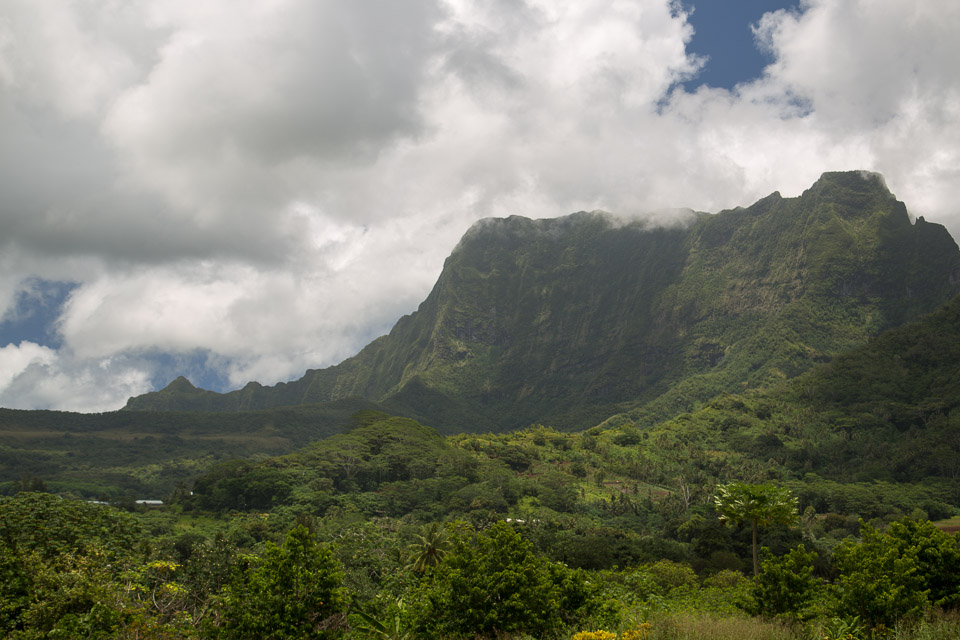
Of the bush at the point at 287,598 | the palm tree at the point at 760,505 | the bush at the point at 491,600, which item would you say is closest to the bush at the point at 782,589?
the bush at the point at 491,600

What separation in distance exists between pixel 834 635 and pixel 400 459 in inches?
4530

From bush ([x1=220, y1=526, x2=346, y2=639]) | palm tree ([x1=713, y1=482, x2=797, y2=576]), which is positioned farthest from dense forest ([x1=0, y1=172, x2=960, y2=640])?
palm tree ([x1=713, y1=482, x2=797, y2=576])

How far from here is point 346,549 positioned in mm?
62906

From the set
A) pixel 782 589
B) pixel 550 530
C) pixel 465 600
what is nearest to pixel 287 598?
pixel 465 600

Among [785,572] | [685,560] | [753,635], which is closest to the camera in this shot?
[753,635]

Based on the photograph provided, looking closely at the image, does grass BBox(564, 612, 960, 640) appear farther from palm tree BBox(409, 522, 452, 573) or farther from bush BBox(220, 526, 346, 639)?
palm tree BBox(409, 522, 452, 573)

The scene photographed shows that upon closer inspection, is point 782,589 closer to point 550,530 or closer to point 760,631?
point 760,631

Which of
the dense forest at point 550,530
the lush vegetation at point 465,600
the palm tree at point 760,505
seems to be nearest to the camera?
the lush vegetation at point 465,600

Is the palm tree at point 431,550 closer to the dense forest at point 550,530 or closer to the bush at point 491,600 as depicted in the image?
the dense forest at point 550,530

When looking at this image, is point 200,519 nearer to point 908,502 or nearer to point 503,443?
point 503,443

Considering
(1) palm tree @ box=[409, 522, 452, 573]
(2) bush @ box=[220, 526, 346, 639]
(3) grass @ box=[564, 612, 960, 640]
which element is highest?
(2) bush @ box=[220, 526, 346, 639]

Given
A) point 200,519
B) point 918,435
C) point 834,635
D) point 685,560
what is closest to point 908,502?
point 918,435

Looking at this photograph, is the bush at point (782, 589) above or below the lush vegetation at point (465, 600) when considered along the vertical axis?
below

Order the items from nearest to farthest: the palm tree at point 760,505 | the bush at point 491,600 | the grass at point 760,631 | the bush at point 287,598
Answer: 1. the grass at point 760,631
2. the bush at point 287,598
3. the bush at point 491,600
4. the palm tree at point 760,505
